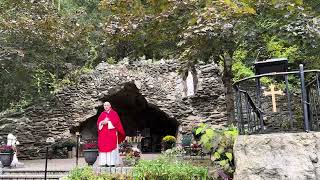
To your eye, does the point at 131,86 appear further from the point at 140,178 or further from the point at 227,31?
the point at 140,178

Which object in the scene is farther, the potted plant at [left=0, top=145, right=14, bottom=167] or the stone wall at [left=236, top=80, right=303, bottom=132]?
the potted plant at [left=0, top=145, right=14, bottom=167]

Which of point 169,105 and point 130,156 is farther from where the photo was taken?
point 169,105

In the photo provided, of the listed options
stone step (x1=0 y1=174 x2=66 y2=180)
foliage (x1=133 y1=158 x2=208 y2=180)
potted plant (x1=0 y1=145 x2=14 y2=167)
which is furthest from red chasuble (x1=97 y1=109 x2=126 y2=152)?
potted plant (x1=0 y1=145 x2=14 y2=167)

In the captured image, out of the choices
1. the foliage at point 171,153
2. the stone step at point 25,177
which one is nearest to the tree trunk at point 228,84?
the foliage at point 171,153

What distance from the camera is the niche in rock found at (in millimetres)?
19031

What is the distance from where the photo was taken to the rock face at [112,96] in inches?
657

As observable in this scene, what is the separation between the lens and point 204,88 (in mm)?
16672

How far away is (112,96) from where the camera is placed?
58.7 ft

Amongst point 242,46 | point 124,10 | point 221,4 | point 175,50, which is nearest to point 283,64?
point 221,4

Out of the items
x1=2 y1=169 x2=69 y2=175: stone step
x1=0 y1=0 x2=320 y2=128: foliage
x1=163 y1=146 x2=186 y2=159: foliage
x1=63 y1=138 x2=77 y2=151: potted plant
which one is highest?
x1=0 y1=0 x2=320 y2=128: foliage

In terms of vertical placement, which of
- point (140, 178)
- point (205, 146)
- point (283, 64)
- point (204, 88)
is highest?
point (204, 88)

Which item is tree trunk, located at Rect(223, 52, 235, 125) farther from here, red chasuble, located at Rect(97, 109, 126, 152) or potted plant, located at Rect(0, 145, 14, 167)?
potted plant, located at Rect(0, 145, 14, 167)

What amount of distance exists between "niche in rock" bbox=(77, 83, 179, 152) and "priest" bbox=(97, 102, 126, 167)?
8.67m

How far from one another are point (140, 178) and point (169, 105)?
10.6 meters
